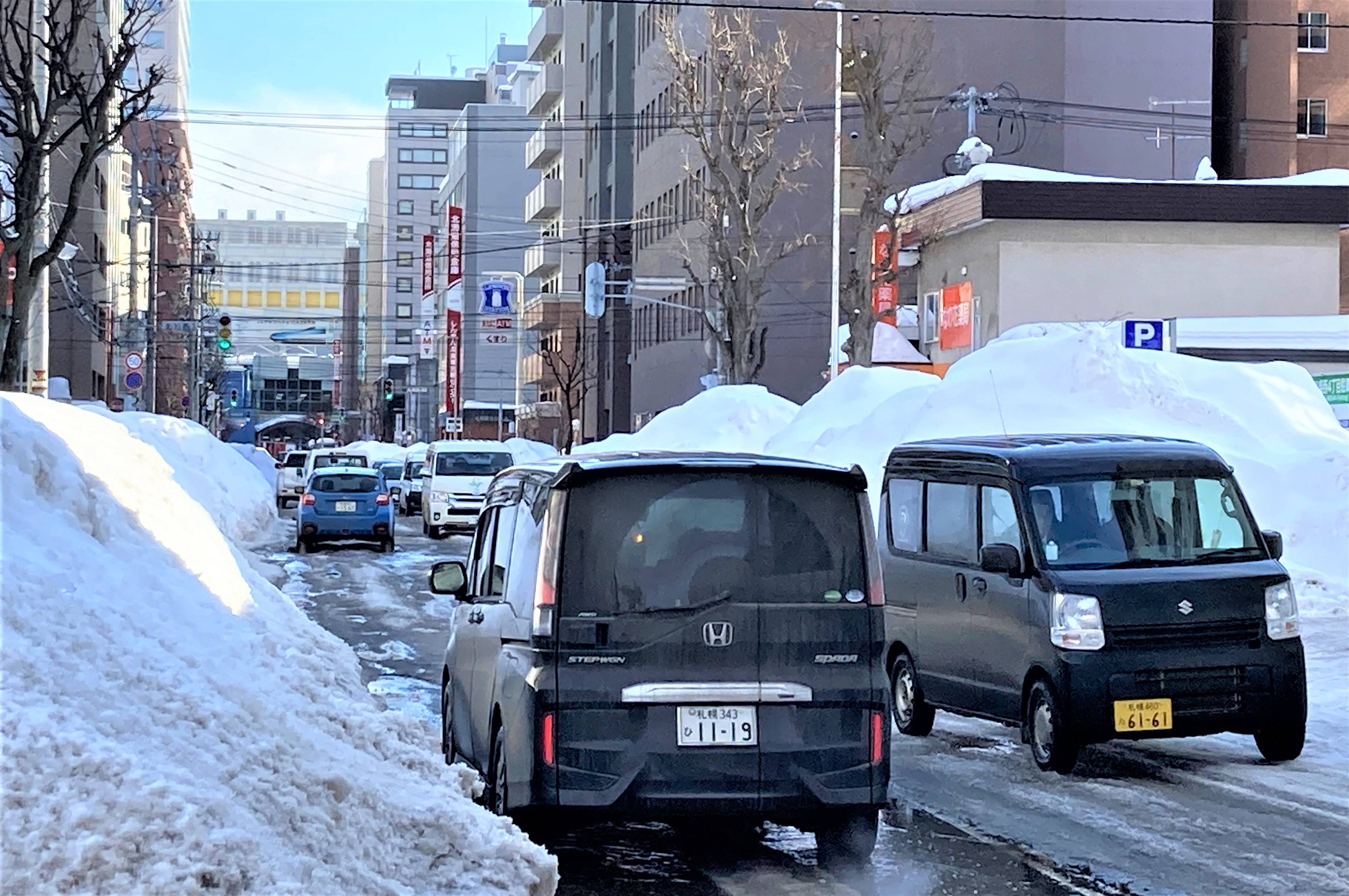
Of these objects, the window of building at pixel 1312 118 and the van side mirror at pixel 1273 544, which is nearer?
the van side mirror at pixel 1273 544

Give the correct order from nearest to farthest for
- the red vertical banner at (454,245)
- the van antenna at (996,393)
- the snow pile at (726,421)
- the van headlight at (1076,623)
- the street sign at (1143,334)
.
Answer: the van headlight at (1076,623) → the van antenna at (996,393) → the street sign at (1143,334) → the snow pile at (726,421) → the red vertical banner at (454,245)

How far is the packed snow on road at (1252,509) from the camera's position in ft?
26.8

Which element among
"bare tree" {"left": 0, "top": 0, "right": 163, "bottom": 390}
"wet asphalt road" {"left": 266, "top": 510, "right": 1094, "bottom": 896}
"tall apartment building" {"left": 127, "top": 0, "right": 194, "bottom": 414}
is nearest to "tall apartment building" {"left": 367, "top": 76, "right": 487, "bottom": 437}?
"tall apartment building" {"left": 127, "top": 0, "right": 194, "bottom": 414}

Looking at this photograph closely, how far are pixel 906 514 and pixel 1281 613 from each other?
9.58 ft

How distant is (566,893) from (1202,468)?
5472 mm

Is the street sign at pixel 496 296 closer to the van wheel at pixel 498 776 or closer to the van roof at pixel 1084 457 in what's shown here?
the van roof at pixel 1084 457

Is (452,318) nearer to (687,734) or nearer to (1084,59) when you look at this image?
(1084,59)

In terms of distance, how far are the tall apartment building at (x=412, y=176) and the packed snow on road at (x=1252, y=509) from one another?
132m

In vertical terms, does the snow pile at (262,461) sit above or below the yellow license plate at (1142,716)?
above

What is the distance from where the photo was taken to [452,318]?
105938 millimetres

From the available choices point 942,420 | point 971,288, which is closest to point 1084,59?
point 971,288

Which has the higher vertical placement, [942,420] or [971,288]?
[971,288]

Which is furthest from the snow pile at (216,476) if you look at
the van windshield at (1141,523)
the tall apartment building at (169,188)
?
the van windshield at (1141,523)

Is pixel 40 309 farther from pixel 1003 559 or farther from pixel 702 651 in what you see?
pixel 702 651
